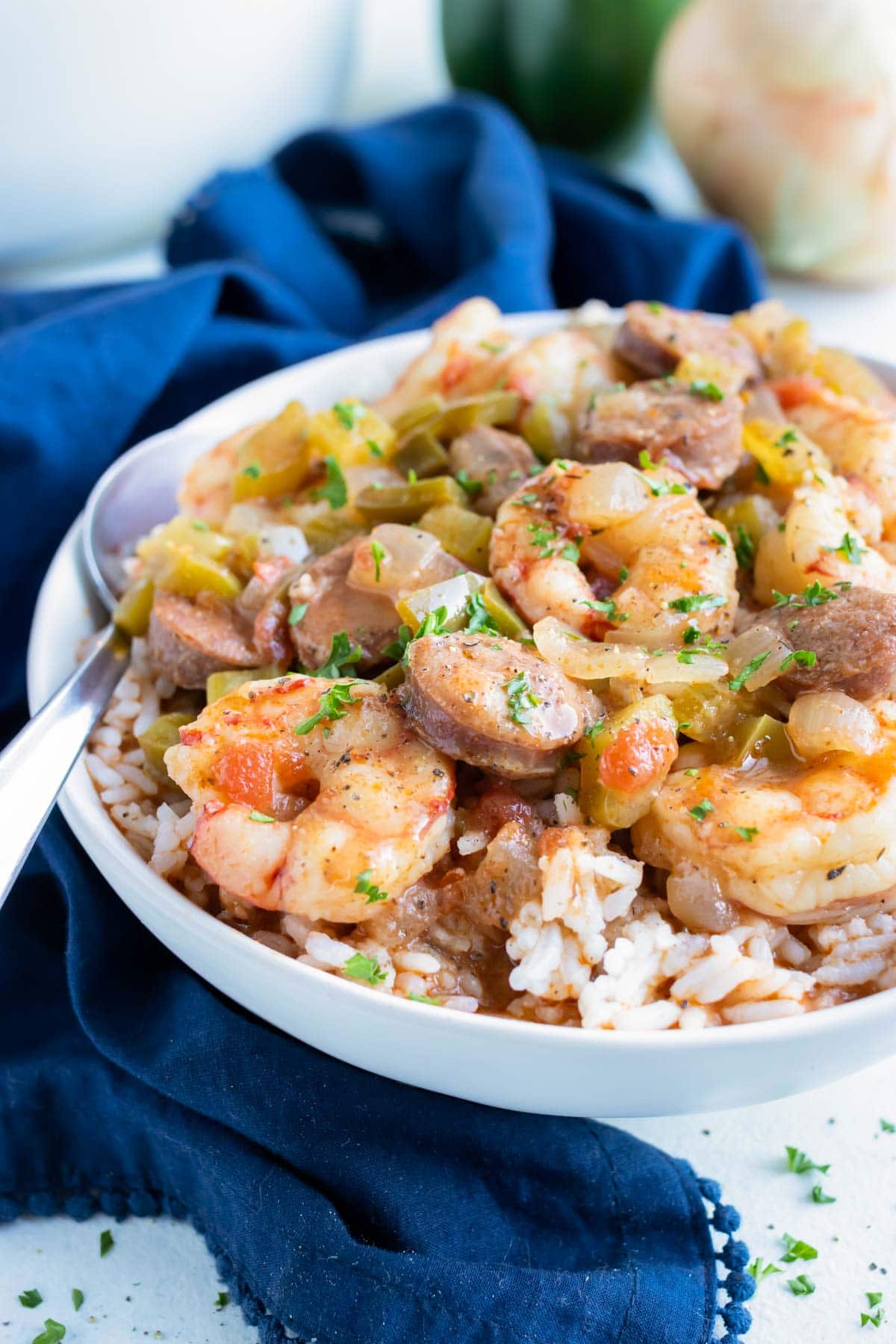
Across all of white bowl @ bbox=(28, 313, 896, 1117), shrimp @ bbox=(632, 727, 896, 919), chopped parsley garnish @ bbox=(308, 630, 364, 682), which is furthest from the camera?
chopped parsley garnish @ bbox=(308, 630, 364, 682)

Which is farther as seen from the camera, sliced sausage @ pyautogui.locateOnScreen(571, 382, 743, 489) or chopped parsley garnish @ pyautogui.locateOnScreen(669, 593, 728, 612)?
sliced sausage @ pyautogui.locateOnScreen(571, 382, 743, 489)

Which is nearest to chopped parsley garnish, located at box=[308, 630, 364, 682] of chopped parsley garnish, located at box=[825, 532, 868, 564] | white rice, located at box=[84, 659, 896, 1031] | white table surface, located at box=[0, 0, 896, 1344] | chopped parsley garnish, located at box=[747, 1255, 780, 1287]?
white rice, located at box=[84, 659, 896, 1031]

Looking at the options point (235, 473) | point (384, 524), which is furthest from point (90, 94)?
point (384, 524)

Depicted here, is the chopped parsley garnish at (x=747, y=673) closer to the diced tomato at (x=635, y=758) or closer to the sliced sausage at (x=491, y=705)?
the diced tomato at (x=635, y=758)

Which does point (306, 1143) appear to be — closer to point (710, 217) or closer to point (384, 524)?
point (384, 524)

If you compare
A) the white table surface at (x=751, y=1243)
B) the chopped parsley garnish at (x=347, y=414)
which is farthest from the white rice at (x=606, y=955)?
the chopped parsley garnish at (x=347, y=414)

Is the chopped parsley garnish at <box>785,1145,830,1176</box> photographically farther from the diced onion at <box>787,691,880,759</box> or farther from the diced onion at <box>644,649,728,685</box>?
the diced onion at <box>644,649,728,685</box>

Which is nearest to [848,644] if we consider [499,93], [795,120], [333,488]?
[333,488]
